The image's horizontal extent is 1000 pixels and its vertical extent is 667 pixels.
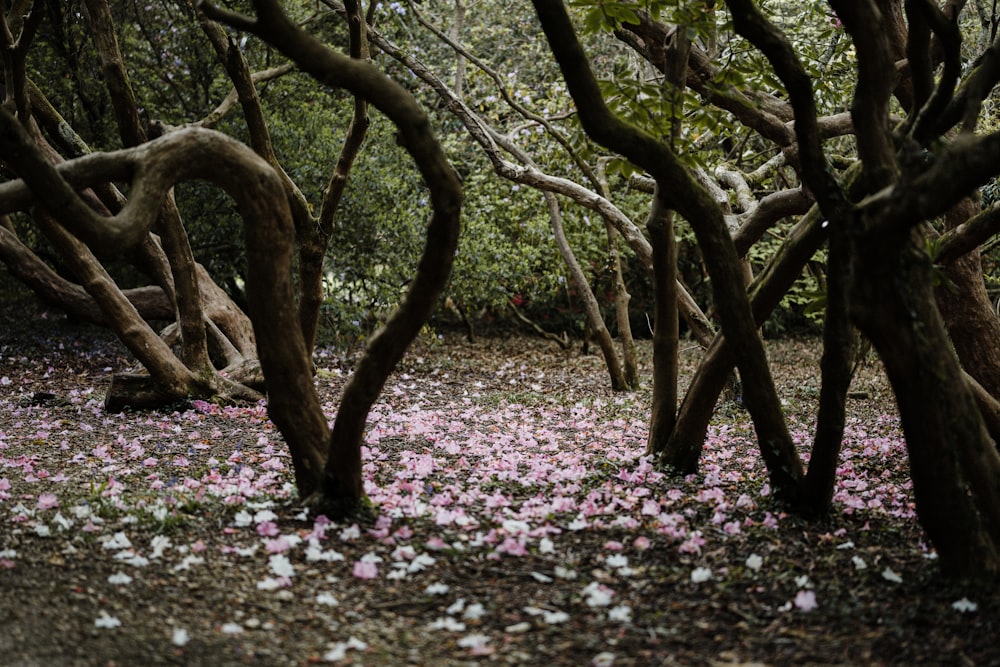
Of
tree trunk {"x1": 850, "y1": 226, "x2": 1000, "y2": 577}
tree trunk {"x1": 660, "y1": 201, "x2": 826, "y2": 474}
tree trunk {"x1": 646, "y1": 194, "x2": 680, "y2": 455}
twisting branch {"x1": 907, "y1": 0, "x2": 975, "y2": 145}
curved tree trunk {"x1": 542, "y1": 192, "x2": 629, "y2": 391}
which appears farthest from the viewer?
curved tree trunk {"x1": 542, "y1": 192, "x2": 629, "y2": 391}

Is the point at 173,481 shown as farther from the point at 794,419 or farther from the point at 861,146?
the point at 794,419

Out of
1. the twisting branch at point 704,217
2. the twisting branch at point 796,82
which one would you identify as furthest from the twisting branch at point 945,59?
the twisting branch at point 704,217

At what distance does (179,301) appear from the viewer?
7.19 metres

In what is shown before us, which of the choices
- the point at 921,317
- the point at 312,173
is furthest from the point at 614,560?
the point at 312,173

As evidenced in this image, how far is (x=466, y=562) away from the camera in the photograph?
3639mm

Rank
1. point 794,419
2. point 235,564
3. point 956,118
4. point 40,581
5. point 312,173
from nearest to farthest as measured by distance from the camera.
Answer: point 40,581 → point 235,564 → point 956,118 → point 794,419 → point 312,173

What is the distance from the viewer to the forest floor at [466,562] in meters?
2.94

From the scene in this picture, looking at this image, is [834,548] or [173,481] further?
[173,481]

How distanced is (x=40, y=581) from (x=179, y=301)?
13.4ft

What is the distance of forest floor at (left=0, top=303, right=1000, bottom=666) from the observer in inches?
116

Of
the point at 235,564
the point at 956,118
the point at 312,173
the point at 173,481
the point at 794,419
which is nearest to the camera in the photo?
the point at 235,564

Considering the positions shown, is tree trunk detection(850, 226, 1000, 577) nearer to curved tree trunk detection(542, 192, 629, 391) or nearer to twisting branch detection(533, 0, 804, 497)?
twisting branch detection(533, 0, 804, 497)

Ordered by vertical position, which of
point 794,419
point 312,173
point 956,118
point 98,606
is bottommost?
point 98,606

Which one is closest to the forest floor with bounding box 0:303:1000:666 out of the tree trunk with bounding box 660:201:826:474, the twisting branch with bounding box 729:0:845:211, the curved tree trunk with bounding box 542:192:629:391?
the tree trunk with bounding box 660:201:826:474
